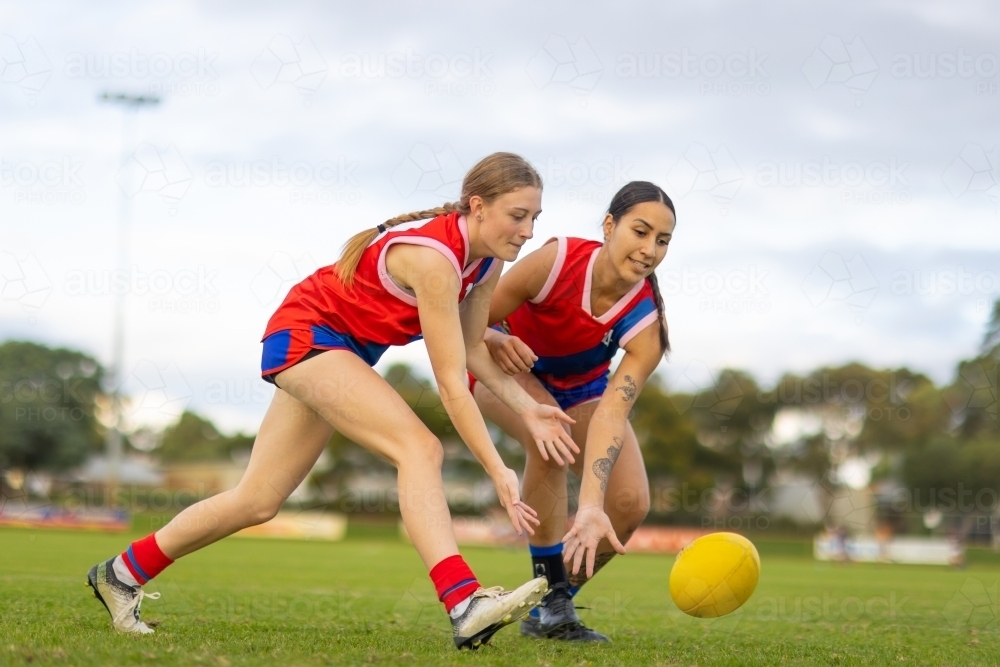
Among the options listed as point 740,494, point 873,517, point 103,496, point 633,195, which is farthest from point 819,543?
point 633,195

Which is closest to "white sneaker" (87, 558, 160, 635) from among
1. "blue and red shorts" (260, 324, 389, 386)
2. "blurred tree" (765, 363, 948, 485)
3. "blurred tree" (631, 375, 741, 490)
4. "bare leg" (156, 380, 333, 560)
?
"bare leg" (156, 380, 333, 560)

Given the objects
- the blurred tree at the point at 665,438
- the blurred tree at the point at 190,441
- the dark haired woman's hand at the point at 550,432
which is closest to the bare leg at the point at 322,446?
the dark haired woman's hand at the point at 550,432

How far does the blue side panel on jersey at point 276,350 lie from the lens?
4477mm

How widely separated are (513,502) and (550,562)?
1.71 meters

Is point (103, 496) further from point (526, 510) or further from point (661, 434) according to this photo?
point (526, 510)

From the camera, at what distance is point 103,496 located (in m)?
46.8

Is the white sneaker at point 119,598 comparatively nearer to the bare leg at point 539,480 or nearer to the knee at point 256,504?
the knee at point 256,504

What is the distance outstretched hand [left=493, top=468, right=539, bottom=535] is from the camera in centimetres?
411

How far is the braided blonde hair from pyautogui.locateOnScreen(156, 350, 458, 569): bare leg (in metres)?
0.45

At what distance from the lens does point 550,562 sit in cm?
571

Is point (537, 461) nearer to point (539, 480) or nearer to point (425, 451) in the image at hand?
point (539, 480)

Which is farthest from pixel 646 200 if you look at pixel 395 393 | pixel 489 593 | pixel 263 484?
pixel 263 484

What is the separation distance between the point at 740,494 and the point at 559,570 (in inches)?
2340

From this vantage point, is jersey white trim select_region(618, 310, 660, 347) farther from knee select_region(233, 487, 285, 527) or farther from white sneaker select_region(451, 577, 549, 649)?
knee select_region(233, 487, 285, 527)
